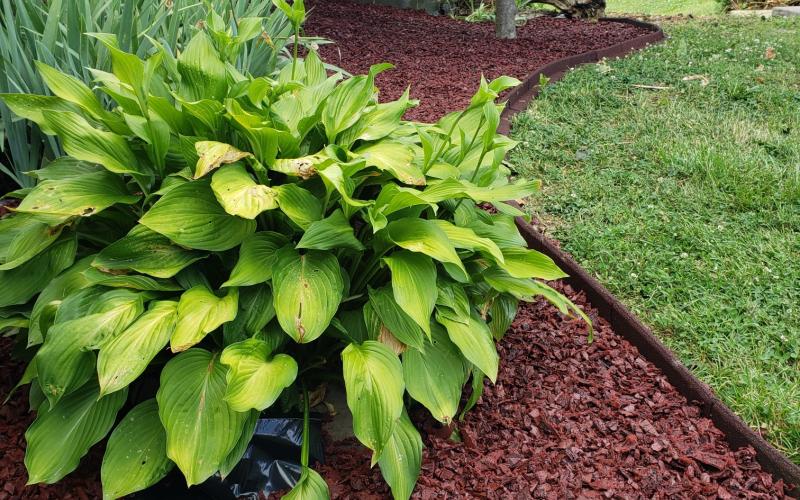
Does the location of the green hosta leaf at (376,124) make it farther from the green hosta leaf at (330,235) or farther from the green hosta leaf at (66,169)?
the green hosta leaf at (66,169)

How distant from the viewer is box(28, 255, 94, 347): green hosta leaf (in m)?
2.00

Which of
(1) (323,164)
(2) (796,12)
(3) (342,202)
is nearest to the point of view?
(1) (323,164)

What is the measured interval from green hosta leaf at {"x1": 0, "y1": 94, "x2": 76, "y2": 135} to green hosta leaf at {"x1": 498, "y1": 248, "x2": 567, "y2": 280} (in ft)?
4.96

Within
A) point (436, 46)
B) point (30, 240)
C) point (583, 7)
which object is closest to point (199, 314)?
point (30, 240)

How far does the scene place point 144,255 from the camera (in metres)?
2.03

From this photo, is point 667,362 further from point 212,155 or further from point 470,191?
point 212,155

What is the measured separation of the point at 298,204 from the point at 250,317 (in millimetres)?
366

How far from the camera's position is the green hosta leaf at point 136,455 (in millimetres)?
1835

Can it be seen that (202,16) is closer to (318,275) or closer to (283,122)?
(283,122)

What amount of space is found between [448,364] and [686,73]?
479 centimetres

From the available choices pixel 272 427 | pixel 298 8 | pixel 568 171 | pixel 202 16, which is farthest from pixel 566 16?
pixel 272 427

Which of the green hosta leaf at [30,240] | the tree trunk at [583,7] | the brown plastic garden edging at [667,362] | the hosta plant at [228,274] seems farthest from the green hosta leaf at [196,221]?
the tree trunk at [583,7]

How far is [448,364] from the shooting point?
2137 millimetres

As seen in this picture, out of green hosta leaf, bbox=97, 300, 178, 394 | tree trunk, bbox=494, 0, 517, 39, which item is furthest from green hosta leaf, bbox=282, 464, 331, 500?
tree trunk, bbox=494, 0, 517, 39
